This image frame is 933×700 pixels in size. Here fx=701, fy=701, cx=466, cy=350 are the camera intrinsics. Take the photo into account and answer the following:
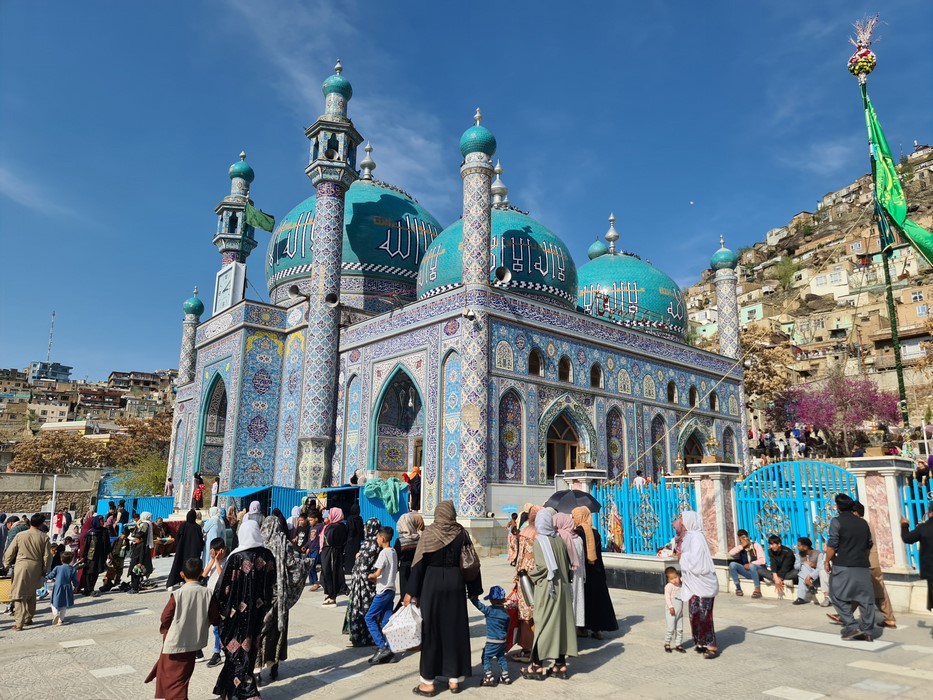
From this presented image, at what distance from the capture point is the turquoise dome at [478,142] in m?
18.0

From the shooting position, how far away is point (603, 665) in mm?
5863

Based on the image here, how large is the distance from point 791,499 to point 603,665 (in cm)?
535

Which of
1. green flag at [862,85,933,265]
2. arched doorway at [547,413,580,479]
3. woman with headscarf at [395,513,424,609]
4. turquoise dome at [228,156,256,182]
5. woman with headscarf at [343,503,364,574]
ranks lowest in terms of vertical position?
woman with headscarf at [343,503,364,574]

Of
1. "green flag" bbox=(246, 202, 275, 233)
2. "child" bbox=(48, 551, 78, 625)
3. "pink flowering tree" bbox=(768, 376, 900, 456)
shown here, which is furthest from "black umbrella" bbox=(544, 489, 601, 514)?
"pink flowering tree" bbox=(768, 376, 900, 456)

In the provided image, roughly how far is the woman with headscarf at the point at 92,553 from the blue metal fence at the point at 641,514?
780 centimetres

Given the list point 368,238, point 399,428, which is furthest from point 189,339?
point 399,428

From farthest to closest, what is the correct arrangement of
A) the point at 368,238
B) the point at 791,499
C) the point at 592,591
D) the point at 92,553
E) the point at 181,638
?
1. the point at 368,238
2. the point at 92,553
3. the point at 791,499
4. the point at 592,591
5. the point at 181,638

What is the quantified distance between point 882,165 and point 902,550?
20.2 ft

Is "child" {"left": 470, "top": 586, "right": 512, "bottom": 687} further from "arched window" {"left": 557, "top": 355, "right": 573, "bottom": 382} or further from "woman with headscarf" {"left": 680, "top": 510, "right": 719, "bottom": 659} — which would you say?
"arched window" {"left": 557, "top": 355, "right": 573, "bottom": 382}

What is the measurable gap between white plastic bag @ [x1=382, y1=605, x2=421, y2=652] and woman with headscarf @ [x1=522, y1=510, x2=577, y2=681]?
0.93 meters

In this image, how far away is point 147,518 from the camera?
39.1ft

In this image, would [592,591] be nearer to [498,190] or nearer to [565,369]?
[565,369]

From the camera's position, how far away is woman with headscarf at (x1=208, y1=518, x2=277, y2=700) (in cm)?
479

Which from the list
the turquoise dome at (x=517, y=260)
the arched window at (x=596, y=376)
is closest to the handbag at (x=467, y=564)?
the turquoise dome at (x=517, y=260)
